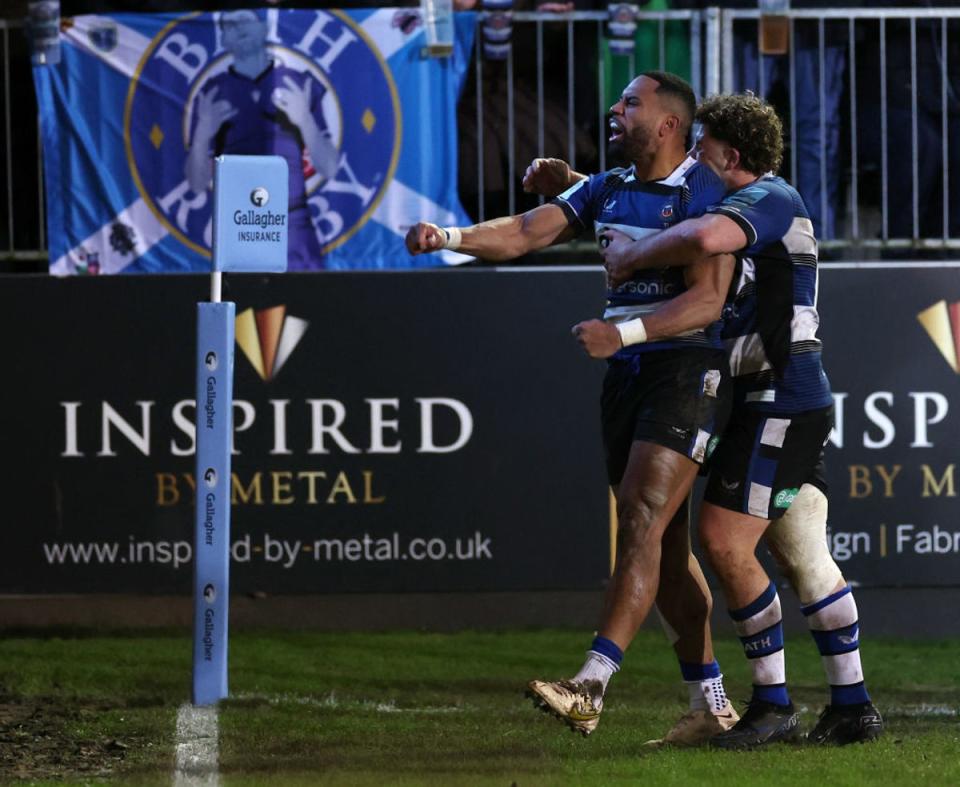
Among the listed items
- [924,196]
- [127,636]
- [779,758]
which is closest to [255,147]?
[127,636]

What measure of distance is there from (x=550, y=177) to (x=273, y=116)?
9.66ft

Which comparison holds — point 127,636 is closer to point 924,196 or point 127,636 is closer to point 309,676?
point 309,676

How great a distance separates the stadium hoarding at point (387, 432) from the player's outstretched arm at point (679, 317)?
315 centimetres

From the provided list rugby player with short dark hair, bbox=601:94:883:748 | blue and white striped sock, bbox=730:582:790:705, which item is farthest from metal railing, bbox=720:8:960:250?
blue and white striped sock, bbox=730:582:790:705

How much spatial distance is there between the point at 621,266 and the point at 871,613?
12.3 ft

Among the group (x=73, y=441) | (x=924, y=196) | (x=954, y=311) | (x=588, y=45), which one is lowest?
(x=73, y=441)

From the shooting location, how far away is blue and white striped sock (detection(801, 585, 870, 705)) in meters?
5.84

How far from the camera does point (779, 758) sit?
542 centimetres

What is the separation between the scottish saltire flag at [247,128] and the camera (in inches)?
346

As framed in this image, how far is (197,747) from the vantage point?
5.86 m

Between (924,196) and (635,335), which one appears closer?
(635,335)

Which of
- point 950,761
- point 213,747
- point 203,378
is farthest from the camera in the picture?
point 203,378

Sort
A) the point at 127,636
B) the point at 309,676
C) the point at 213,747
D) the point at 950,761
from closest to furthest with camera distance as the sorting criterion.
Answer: the point at 950,761
the point at 213,747
the point at 309,676
the point at 127,636

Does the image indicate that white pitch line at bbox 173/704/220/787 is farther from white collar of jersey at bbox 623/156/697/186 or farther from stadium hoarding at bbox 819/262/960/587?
stadium hoarding at bbox 819/262/960/587
